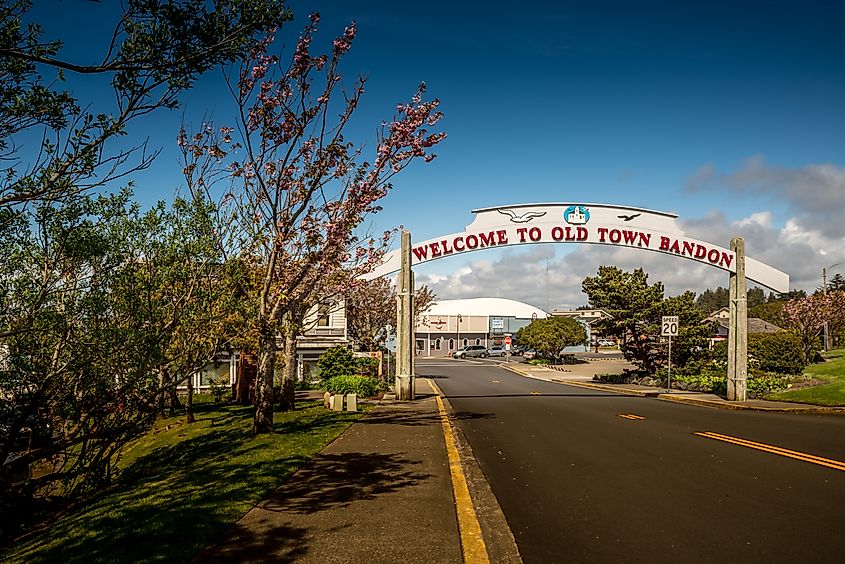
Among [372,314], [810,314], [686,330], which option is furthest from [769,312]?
[372,314]

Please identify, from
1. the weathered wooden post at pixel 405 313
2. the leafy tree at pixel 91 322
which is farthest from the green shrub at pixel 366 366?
the leafy tree at pixel 91 322

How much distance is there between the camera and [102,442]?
11.6 metres

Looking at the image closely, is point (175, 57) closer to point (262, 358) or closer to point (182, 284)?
point (182, 284)

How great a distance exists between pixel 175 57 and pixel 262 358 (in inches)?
345

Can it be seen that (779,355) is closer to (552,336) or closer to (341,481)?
(552,336)

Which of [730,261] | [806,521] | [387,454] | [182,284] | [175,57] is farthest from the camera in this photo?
[730,261]

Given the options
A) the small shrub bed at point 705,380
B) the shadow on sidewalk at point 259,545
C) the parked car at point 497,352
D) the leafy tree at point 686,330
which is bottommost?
the parked car at point 497,352

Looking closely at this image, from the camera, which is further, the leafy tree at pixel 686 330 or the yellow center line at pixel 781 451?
the leafy tree at pixel 686 330

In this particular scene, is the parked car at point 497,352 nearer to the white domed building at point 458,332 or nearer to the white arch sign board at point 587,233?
the white domed building at point 458,332

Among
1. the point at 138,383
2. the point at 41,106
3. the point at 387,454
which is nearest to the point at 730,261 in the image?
the point at 387,454

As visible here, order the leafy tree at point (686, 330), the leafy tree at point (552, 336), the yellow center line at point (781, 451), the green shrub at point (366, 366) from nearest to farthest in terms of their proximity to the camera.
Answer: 1. the yellow center line at point (781, 451)
2. the green shrub at point (366, 366)
3. the leafy tree at point (686, 330)
4. the leafy tree at point (552, 336)

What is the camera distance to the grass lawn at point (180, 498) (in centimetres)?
600

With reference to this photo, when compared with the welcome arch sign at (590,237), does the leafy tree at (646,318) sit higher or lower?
lower

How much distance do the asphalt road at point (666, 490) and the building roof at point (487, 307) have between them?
95.7 metres
